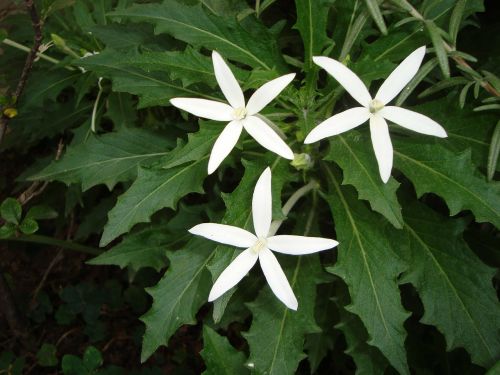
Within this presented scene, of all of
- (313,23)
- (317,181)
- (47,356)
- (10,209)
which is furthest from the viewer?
(47,356)

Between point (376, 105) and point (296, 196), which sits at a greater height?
point (376, 105)

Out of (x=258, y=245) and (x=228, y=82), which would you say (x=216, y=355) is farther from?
(x=228, y=82)

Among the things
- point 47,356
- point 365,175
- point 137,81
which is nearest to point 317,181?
point 365,175

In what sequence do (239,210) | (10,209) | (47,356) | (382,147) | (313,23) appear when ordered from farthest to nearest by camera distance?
(47,356) → (10,209) → (313,23) → (239,210) → (382,147)

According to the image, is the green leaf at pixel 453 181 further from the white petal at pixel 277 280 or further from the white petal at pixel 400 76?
the white petal at pixel 277 280

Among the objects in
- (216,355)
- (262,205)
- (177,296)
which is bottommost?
(216,355)

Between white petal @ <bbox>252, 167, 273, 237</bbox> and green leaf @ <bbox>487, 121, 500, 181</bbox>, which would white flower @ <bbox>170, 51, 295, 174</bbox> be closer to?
white petal @ <bbox>252, 167, 273, 237</bbox>

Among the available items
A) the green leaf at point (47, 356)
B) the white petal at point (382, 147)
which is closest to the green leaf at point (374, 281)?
the white petal at point (382, 147)
